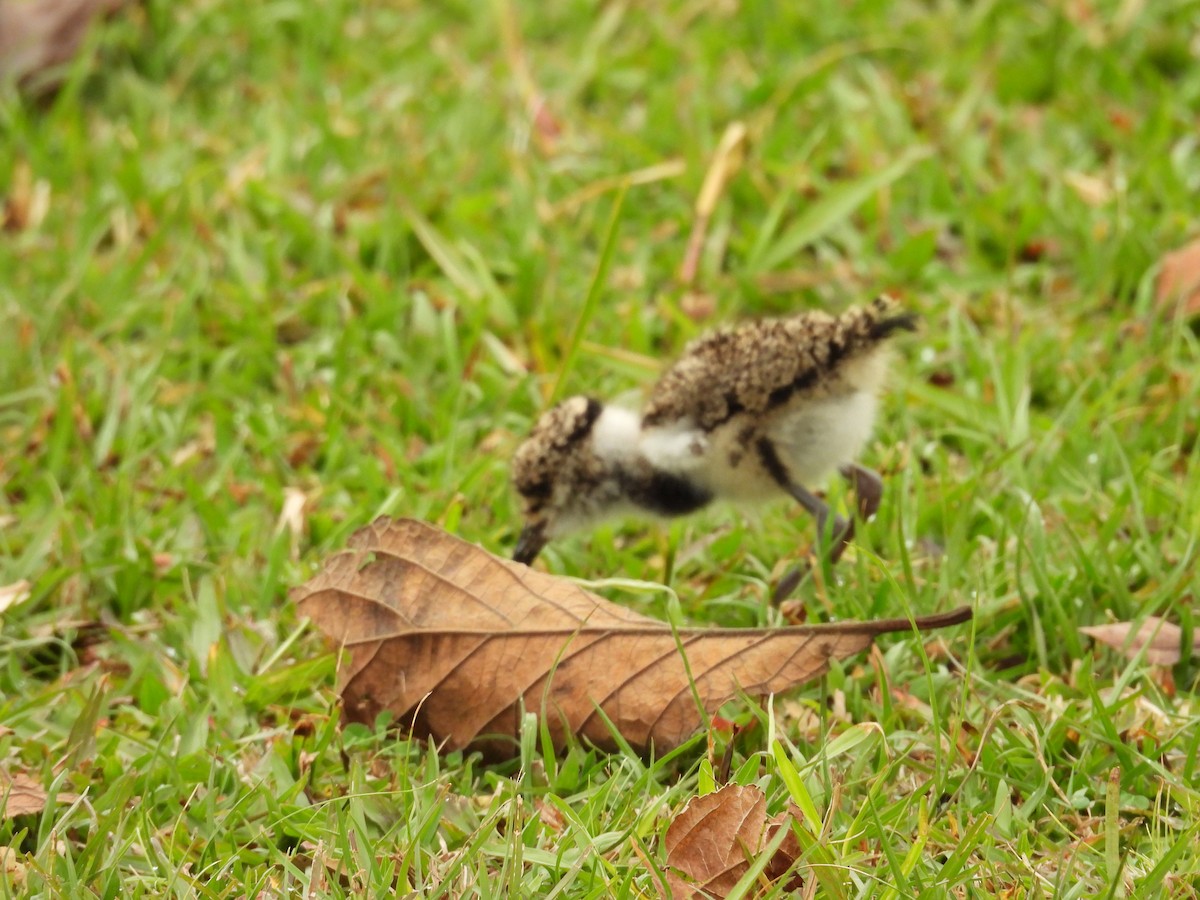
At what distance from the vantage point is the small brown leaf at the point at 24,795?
9.86 feet

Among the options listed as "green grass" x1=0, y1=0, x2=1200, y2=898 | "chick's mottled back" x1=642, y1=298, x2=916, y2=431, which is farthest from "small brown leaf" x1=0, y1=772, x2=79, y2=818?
"chick's mottled back" x1=642, y1=298, x2=916, y2=431

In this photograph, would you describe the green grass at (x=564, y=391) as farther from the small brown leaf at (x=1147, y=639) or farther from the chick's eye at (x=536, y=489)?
the chick's eye at (x=536, y=489)

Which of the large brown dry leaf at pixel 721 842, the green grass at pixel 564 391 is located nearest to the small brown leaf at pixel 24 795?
the green grass at pixel 564 391

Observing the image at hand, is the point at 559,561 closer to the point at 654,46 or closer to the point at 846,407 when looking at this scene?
the point at 846,407

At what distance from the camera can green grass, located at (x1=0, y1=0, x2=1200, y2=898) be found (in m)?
2.98

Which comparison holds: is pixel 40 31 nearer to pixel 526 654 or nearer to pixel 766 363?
pixel 766 363

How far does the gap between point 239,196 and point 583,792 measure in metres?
3.40

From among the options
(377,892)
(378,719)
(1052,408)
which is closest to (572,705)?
(378,719)

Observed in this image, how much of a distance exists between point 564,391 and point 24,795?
7.31 ft

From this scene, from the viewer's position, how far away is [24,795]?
305cm

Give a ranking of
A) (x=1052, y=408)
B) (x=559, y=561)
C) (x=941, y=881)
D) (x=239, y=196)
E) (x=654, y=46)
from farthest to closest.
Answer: (x=654, y=46) → (x=239, y=196) → (x=1052, y=408) → (x=559, y=561) → (x=941, y=881)

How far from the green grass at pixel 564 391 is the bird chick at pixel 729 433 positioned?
0.17m

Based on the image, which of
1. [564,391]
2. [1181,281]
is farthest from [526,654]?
[1181,281]

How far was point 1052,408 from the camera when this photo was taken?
4.59m
